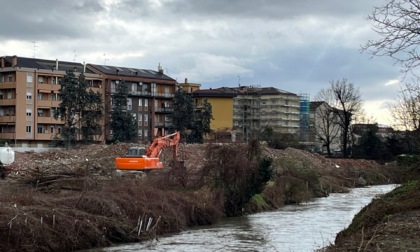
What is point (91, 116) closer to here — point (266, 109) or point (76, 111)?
point (76, 111)

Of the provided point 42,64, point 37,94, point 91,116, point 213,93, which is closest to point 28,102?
point 37,94

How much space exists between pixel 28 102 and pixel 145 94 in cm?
2089

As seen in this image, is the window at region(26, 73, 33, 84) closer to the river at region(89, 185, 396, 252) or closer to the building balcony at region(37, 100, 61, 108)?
the building balcony at region(37, 100, 61, 108)

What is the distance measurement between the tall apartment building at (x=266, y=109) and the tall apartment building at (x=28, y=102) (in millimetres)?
46207

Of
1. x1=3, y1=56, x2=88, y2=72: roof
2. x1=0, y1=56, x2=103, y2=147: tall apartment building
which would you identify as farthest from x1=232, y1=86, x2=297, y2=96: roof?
x1=0, y1=56, x2=103, y2=147: tall apartment building

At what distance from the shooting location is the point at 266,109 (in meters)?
136

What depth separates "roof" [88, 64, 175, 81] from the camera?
93.0m

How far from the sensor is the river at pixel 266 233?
78.3ft

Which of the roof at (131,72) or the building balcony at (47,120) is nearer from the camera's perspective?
the building balcony at (47,120)

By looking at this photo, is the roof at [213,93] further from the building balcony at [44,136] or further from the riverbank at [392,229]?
the riverbank at [392,229]

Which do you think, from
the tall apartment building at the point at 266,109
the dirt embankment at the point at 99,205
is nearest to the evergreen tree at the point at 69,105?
the dirt embankment at the point at 99,205

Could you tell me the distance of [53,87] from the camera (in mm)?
84688

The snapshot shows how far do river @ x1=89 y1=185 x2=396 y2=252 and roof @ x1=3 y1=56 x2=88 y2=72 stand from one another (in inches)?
2158

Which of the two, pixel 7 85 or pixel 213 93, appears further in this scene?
pixel 213 93
